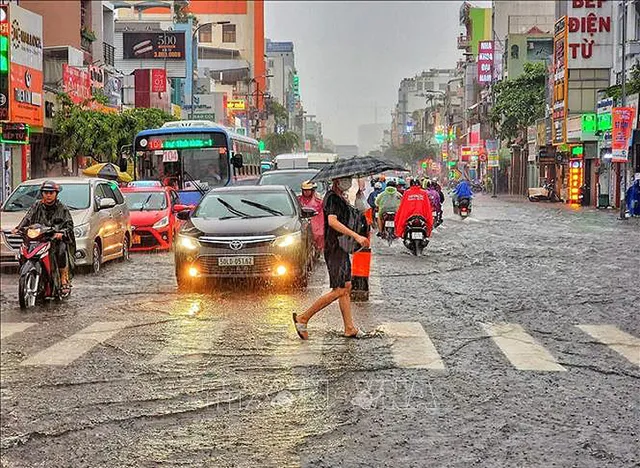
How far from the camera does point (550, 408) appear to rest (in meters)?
6.93

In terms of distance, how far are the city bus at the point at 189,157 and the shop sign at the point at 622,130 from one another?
21694mm

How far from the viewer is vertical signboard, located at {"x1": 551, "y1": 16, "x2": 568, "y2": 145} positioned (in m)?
57.4

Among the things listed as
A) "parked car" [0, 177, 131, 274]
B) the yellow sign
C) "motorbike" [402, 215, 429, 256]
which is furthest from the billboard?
"parked car" [0, 177, 131, 274]

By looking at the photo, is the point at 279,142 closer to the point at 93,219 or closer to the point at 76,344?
the point at 93,219

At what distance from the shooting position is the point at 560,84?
5950 centimetres

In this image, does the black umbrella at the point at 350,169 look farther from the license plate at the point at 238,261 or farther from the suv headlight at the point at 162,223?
the suv headlight at the point at 162,223

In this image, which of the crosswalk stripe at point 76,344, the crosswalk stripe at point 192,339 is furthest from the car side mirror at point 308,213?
the crosswalk stripe at point 76,344

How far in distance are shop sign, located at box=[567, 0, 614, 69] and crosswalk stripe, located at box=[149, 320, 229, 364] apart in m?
46.8

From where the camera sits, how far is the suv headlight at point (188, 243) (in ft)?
44.4

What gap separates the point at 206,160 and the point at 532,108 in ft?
186

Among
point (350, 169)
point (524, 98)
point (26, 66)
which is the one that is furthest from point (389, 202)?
point (524, 98)

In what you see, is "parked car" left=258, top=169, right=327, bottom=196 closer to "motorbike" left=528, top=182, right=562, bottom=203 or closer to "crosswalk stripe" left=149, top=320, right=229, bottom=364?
Result: "crosswalk stripe" left=149, top=320, right=229, bottom=364

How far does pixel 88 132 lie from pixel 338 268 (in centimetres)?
3198

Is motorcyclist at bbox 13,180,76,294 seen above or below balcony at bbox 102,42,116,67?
below
